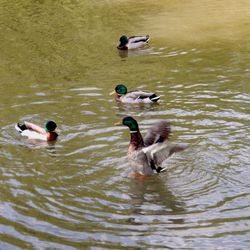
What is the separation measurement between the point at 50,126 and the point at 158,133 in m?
2.81

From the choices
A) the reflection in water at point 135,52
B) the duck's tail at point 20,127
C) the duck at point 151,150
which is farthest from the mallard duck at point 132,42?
the duck at point 151,150

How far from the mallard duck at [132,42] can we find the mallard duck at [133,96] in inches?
163

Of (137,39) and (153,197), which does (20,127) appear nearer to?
(153,197)

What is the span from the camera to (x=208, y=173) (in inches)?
423

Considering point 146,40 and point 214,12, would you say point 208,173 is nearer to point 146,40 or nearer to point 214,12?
point 146,40

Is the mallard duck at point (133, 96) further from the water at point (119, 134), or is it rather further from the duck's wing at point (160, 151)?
the duck's wing at point (160, 151)

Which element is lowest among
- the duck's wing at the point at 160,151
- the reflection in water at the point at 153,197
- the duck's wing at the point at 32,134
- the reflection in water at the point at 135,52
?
the reflection in water at the point at 153,197

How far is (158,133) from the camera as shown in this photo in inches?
428

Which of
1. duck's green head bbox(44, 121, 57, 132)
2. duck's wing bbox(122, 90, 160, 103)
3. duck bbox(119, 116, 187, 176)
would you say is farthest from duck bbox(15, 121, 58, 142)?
duck's wing bbox(122, 90, 160, 103)

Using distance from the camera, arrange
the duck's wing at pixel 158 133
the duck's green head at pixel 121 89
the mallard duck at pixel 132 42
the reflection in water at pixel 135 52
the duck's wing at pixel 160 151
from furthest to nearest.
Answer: the reflection in water at pixel 135 52
the mallard duck at pixel 132 42
the duck's green head at pixel 121 89
the duck's wing at pixel 158 133
the duck's wing at pixel 160 151

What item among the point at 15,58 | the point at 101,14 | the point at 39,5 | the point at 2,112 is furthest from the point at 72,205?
the point at 39,5

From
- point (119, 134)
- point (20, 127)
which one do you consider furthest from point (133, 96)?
point (20, 127)

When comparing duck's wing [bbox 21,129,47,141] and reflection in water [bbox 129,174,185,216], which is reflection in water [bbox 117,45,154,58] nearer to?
duck's wing [bbox 21,129,47,141]

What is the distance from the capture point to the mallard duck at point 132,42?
763 inches
